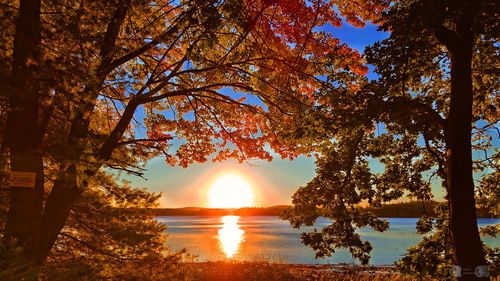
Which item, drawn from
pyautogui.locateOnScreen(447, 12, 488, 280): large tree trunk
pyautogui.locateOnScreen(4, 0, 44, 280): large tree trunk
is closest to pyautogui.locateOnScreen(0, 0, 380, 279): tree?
pyautogui.locateOnScreen(4, 0, 44, 280): large tree trunk

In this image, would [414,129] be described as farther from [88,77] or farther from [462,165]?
[88,77]

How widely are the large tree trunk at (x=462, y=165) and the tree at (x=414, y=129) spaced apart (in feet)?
0.06

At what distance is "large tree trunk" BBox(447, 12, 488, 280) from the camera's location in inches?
282

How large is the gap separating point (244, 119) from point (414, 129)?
549cm

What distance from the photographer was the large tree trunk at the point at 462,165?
23.5 ft

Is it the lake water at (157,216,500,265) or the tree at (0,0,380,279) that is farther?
the lake water at (157,216,500,265)

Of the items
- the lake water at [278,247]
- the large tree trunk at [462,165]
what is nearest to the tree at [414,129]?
the large tree trunk at [462,165]

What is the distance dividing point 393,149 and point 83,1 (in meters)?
7.76

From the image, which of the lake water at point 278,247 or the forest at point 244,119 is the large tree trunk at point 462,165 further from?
the lake water at point 278,247

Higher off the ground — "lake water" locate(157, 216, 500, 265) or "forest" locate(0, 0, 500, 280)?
"forest" locate(0, 0, 500, 280)

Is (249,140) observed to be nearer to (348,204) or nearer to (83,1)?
(348,204)

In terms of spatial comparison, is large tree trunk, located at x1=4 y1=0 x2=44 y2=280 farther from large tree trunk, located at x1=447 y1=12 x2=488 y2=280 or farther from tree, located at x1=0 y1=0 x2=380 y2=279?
large tree trunk, located at x1=447 y1=12 x2=488 y2=280

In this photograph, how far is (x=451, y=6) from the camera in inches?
225

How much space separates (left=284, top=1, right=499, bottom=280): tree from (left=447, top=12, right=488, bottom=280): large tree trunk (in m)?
0.02
